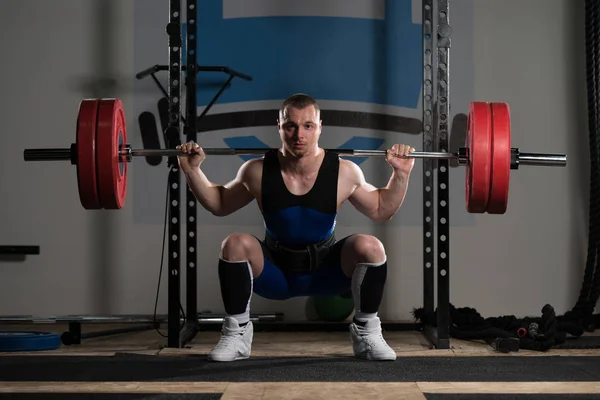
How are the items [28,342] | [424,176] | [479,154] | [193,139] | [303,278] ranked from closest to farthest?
[479,154] → [303,278] → [28,342] → [193,139] → [424,176]

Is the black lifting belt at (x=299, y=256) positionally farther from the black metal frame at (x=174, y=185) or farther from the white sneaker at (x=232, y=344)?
the black metal frame at (x=174, y=185)

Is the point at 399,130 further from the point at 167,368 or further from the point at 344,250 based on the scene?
the point at 167,368

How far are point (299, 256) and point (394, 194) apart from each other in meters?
0.43

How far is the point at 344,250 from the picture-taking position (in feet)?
8.89

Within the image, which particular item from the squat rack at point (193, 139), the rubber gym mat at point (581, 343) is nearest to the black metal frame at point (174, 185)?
the squat rack at point (193, 139)

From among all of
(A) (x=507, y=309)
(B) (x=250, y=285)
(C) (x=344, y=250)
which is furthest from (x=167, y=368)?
(A) (x=507, y=309)

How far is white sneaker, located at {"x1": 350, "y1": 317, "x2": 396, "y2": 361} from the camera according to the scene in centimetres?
266

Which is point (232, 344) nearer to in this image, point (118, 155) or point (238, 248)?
point (238, 248)

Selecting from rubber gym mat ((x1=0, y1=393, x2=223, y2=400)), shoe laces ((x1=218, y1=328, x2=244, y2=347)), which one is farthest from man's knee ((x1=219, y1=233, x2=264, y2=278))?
rubber gym mat ((x1=0, y1=393, x2=223, y2=400))

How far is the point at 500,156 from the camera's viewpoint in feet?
8.56

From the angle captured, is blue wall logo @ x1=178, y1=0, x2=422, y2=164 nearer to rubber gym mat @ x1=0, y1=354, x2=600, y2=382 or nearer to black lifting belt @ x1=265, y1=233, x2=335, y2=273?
black lifting belt @ x1=265, y1=233, x2=335, y2=273

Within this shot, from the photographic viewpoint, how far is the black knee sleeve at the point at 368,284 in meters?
2.67

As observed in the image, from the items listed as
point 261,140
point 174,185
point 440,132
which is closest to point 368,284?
point 440,132

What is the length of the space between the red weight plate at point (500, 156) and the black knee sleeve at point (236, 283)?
3.04ft
